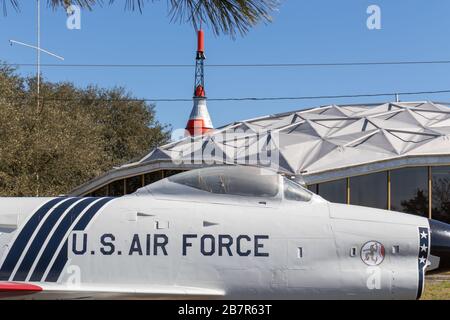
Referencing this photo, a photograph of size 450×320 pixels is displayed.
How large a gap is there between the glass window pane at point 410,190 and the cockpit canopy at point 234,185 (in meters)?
14.0

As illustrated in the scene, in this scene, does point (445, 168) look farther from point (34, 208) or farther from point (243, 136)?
point (34, 208)

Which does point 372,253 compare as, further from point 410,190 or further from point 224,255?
point 410,190

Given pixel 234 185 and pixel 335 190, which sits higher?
pixel 234 185

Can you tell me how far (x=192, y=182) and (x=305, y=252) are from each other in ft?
6.32

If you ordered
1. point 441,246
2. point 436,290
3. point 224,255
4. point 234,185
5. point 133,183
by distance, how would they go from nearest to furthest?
point 224,255
point 441,246
point 234,185
point 436,290
point 133,183

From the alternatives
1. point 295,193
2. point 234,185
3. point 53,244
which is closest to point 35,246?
point 53,244

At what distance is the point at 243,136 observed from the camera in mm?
25078

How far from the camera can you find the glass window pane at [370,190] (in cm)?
2011

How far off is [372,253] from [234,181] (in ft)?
7.10

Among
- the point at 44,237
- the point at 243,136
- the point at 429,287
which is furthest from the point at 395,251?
the point at 243,136

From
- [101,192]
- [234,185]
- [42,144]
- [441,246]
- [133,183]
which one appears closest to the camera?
[441,246]

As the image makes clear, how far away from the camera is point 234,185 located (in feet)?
23.5

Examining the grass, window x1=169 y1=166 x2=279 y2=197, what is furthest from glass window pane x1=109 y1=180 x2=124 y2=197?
window x1=169 y1=166 x2=279 y2=197

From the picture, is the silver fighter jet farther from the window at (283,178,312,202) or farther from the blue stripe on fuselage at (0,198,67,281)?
the window at (283,178,312,202)
